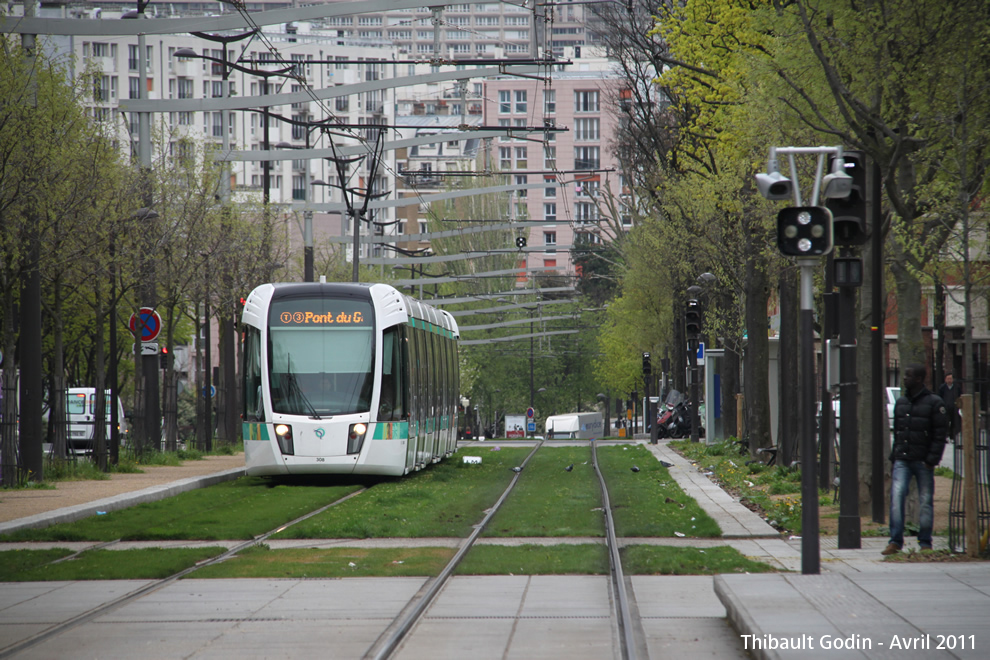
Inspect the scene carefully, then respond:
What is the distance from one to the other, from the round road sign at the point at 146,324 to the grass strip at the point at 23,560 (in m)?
12.9

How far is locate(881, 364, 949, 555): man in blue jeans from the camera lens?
12367 millimetres

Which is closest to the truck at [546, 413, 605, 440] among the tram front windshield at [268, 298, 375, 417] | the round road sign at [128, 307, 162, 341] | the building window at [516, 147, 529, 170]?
the round road sign at [128, 307, 162, 341]

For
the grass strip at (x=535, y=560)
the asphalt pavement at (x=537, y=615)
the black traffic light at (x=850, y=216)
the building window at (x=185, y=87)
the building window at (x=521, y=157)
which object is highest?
the building window at (x=185, y=87)

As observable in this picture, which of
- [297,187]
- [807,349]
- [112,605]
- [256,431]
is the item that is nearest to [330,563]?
[112,605]

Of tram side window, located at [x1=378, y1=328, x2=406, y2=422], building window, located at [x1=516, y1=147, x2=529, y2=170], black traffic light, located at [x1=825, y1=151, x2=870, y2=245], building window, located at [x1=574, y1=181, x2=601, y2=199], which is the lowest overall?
tram side window, located at [x1=378, y1=328, x2=406, y2=422]

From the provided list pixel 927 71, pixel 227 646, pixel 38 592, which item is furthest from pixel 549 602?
pixel 927 71

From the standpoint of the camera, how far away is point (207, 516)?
1688cm

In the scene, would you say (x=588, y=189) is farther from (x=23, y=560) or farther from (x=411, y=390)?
(x=23, y=560)

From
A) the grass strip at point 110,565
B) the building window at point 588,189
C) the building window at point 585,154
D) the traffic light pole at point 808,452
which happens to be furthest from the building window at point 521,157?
the traffic light pole at point 808,452

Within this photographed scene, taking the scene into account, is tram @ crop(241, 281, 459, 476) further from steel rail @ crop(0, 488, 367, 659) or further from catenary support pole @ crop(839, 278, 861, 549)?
catenary support pole @ crop(839, 278, 861, 549)

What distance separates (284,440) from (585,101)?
109529 mm

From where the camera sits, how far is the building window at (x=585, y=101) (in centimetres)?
12700

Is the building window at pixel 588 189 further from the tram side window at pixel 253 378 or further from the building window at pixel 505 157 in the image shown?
the tram side window at pixel 253 378

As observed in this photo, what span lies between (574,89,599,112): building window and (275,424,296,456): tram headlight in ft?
355
